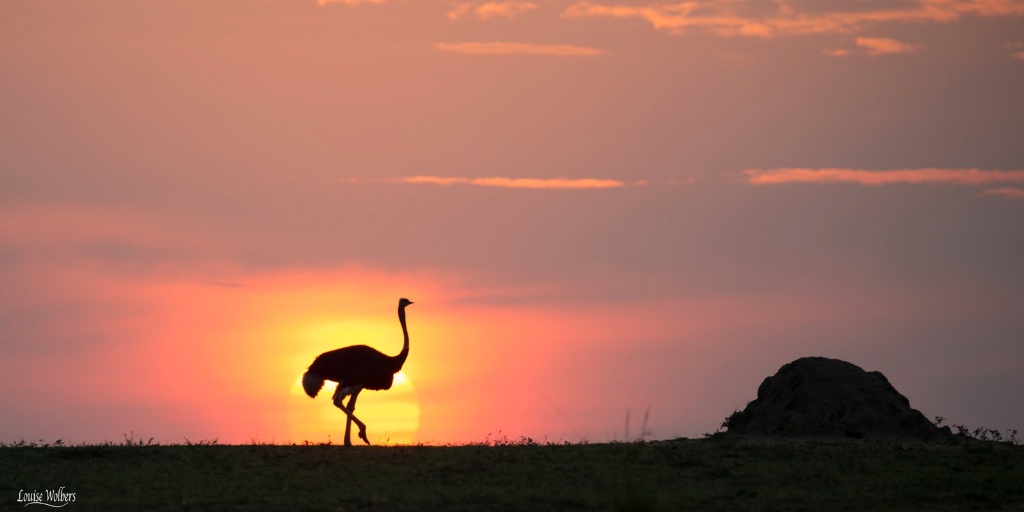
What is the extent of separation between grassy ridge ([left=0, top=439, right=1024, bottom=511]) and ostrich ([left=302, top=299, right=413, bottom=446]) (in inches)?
80.2

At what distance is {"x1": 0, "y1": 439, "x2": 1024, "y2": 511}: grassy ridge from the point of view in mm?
17453

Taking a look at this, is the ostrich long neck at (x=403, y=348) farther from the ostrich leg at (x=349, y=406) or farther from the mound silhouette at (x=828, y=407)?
the mound silhouette at (x=828, y=407)

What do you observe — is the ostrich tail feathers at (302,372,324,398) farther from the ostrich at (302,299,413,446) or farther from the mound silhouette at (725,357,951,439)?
the mound silhouette at (725,357,951,439)

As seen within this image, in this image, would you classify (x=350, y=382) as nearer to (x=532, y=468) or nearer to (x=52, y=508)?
(x=532, y=468)

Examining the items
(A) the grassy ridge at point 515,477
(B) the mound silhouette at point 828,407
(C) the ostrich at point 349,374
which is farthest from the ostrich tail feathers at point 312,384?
(B) the mound silhouette at point 828,407

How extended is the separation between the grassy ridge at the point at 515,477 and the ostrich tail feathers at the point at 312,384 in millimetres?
2188

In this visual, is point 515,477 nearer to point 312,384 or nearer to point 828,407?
point 312,384

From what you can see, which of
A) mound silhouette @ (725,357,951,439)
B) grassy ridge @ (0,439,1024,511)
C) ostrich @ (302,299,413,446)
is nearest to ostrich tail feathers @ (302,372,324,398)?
ostrich @ (302,299,413,446)

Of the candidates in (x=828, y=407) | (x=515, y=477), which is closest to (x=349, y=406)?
(x=515, y=477)

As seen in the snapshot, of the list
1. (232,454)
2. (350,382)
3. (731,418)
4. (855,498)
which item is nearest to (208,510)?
(232,454)

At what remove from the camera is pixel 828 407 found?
Result: 2680 centimetres

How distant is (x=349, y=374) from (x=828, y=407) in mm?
10010

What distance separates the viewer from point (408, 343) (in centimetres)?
2562

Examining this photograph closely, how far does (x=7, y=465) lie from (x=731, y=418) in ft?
50.4
